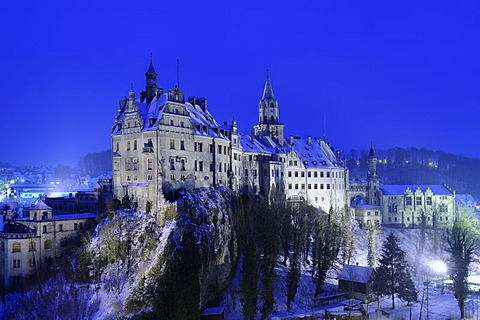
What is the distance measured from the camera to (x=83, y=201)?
225ft

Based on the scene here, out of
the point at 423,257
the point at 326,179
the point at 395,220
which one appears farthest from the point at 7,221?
the point at 395,220

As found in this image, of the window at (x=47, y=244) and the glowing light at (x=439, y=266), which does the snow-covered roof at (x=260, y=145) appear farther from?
the window at (x=47, y=244)

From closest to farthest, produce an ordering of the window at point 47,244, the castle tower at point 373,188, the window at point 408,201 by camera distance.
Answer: the window at point 47,244 → the castle tower at point 373,188 → the window at point 408,201

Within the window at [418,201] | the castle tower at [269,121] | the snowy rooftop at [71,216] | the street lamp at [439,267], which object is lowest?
the street lamp at [439,267]

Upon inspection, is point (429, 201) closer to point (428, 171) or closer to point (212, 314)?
point (428, 171)

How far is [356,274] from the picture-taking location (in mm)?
60875

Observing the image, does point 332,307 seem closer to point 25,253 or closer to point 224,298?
point 224,298

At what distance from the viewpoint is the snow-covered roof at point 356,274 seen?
6022cm

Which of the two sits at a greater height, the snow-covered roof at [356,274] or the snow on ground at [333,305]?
the snow-covered roof at [356,274]

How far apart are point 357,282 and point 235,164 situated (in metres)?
26.7

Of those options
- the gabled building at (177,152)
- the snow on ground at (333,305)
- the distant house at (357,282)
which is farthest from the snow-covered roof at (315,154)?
the distant house at (357,282)

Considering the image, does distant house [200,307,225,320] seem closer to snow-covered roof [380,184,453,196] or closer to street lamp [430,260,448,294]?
street lamp [430,260,448,294]

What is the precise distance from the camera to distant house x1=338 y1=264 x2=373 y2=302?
59656 mm

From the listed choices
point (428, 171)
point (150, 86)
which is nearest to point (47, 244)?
point (150, 86)
